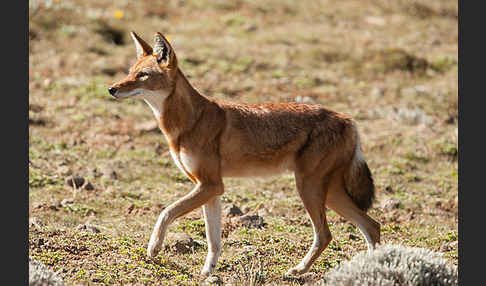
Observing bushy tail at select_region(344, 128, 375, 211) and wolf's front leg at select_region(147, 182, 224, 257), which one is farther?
bushy tail at select_region(344, 128, 375, 211)

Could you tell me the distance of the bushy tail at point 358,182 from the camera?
7.83m

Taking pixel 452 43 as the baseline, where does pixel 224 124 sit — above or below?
above

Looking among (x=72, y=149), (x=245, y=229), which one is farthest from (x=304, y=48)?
(x=245, y=229)

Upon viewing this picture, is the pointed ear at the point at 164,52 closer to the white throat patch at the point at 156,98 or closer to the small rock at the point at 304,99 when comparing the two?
the white throat patch at the point at 156,98

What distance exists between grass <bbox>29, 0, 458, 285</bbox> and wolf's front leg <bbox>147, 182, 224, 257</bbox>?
0.40 meters

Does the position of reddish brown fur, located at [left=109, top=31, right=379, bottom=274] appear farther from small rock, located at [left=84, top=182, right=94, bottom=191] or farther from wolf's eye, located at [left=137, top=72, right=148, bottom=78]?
small rock, located at [left=84, top=182, right=94, bottom=191]

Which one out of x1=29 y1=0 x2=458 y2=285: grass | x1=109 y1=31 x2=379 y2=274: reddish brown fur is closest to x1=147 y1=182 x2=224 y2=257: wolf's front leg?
x1=109 y1=31 x2=379 y2=274: reddish brown fur

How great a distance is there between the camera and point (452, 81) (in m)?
18.1

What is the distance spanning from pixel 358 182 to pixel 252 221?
75.1 inches

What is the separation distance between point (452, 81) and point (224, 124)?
39.6ft

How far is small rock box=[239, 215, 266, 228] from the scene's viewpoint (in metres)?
9.15

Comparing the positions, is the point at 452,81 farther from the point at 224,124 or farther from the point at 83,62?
the point at 224,124

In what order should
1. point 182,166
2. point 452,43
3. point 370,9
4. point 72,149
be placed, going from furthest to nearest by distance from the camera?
1. point 370,9
2. point 452,43
3. point 72,149
4. point 182,166

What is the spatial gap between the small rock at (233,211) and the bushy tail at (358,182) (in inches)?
87.4
